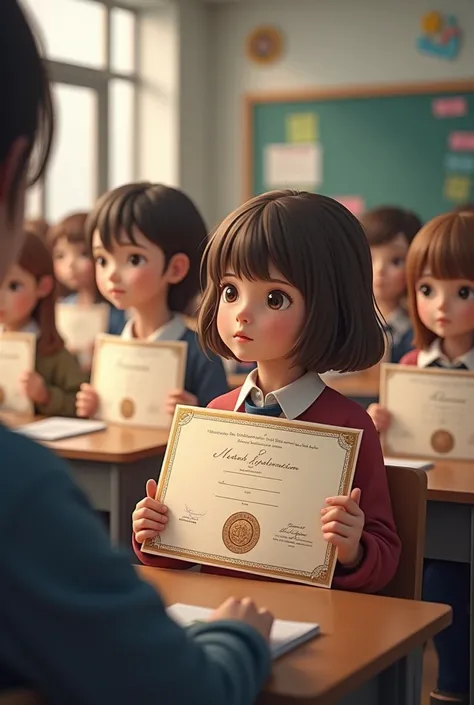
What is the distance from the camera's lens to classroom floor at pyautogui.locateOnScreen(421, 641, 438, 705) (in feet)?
10.6

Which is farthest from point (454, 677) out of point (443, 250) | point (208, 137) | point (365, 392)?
point (208, 137)

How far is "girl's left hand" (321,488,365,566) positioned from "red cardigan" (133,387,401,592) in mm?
28

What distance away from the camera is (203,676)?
1.07 meters

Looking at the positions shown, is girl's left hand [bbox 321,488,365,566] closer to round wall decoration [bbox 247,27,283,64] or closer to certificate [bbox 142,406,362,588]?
certificate [bbox 142,406,362,588]

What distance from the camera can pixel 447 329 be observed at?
9.78 feet

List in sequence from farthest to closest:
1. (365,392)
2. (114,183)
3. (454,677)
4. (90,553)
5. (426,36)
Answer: (114,183) → (426,36) → (365,392) → (454,677) → (90,553)

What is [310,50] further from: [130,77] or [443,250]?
[443,250]

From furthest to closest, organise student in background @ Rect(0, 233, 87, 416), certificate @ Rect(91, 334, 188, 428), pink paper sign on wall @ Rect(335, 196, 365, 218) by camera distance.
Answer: pink paper sign on wall @ Rect(335, 196, 365, 218), student in background @ Rect(0, 233, 87, 416), certificate @ Rect(91, 334, 188, 428)

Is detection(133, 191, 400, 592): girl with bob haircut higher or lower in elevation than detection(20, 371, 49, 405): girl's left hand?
higher

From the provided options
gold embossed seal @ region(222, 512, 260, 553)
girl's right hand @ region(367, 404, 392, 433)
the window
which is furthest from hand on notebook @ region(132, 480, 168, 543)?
the window

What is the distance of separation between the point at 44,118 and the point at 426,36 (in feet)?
22.4

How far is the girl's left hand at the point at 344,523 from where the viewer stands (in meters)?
1.73

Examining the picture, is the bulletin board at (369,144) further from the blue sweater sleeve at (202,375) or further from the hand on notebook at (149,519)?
the hand on notebook at (149,519)

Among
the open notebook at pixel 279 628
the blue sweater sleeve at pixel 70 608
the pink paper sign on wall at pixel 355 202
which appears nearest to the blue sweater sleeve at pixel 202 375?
the open notebook at pixel 279 628
